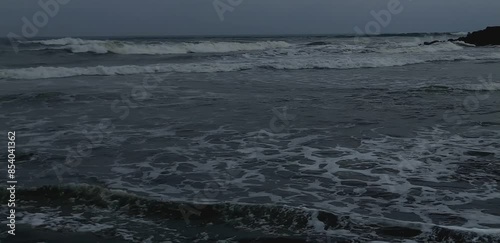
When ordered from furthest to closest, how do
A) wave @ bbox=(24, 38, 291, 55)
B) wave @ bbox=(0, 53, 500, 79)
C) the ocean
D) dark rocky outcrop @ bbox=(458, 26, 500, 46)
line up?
dark rocky outcrop @ bbox=(458, 26, 500, 46)
wave @ bbox=(24, 38, 291, 55)
wave @ bbox=(0, 53, 500, 79)
the ocean

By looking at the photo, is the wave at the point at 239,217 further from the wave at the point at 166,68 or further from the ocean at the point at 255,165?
the wave at the point at 166,68

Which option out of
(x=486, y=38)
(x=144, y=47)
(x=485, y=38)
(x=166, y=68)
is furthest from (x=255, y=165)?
(x=485, y=38)

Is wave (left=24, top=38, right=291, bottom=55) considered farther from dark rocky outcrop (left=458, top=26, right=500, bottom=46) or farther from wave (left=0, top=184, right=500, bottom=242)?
wave (left=0, top=184, right=500, bottom=242)

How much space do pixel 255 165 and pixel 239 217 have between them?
195 centimetres

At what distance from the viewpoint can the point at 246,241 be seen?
4.14m

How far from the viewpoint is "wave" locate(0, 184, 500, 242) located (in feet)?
13.7

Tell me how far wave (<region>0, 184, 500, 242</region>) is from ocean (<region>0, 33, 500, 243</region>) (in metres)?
0.02

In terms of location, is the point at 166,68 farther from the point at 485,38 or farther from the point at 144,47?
the point at 485,38

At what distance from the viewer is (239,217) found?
4668 mm

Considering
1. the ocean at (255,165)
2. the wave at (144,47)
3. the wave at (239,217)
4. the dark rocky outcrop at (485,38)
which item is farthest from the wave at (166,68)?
the dark rocky outcrop at (485,38)

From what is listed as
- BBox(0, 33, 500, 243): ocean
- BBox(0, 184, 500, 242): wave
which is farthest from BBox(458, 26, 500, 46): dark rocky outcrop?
BBox(0, 184, 500, 242): wave

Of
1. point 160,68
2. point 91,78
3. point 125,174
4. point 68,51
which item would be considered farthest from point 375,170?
point 68,51

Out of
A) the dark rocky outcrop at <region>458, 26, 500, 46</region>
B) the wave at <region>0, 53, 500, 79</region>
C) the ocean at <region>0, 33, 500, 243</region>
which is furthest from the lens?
the dark rocky outcrop at <region>458, 26, 500, 46</region>

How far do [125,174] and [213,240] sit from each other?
240 centimetres
